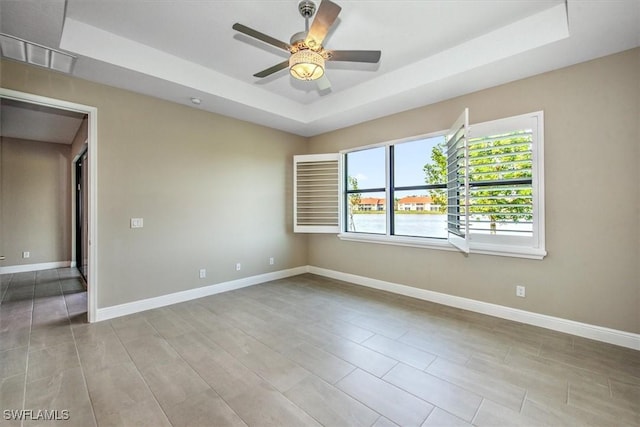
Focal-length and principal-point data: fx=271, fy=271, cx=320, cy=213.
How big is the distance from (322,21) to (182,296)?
3.79 m

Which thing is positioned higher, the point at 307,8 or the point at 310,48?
the point at 307,8

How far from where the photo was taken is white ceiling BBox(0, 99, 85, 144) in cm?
429

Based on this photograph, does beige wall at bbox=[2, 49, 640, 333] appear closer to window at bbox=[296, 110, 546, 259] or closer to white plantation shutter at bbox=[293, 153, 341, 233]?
window at bbox=[296, 110, 546, 259]

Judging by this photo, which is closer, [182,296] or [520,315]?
[520,315]

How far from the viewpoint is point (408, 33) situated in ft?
9.16

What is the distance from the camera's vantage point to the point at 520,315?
3127mm

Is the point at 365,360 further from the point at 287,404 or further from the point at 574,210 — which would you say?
the point at 574,210

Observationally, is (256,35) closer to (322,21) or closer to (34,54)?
(322,21)

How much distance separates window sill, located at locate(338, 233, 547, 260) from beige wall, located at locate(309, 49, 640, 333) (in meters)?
0.09

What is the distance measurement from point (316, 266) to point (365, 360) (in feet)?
10.5

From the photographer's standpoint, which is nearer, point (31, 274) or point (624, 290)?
point (624, 290)

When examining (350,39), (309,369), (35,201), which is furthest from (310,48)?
(35,201)

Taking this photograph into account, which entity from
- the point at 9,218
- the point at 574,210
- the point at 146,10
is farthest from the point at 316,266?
the point at 9,218

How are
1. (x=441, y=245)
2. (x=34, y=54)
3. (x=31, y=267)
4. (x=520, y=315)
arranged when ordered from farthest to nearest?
1. (x=31, y=267)
2. (x=441, y=245)
3. (x=520, y=315)
4. (x=34, y=54)
